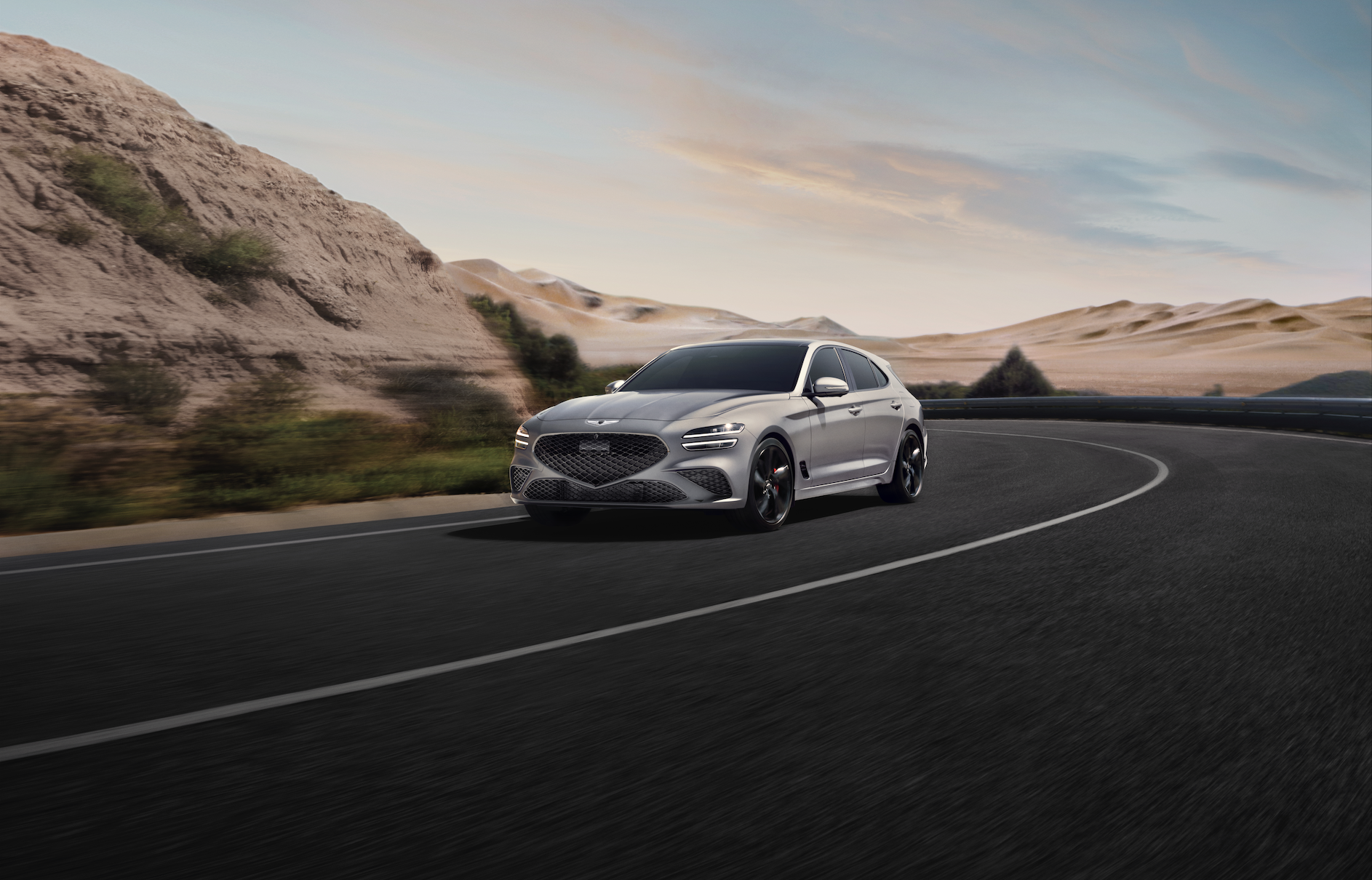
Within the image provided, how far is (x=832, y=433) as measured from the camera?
11227 mm

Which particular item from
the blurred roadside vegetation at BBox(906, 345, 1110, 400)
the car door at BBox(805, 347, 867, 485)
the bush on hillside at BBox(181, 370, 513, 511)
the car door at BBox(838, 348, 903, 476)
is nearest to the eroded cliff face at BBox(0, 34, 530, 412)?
the bush on hillside at BBox(181, 370, 513, 511)

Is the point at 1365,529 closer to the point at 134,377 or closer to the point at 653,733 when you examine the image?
the point at 653,733

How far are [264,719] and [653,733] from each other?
1.47 meters

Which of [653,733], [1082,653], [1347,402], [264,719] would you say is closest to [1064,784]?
[653,733]

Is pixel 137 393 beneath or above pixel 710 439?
above

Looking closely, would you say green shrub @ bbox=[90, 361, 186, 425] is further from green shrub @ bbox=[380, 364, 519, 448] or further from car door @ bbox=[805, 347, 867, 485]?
car door @ bbox=[805, 347, 867, 485]

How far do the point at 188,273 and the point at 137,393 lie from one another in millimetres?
21599

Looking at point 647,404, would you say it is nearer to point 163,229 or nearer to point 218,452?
point 218,452

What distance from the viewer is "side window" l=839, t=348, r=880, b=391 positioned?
12.3 meters

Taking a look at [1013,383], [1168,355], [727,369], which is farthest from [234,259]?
[1168,355]

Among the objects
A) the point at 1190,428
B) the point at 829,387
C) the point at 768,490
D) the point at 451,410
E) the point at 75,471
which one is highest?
the point at 829,387

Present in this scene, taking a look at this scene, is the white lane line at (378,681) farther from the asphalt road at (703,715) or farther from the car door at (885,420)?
the car door at (885,420)

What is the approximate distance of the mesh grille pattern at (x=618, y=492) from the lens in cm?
946

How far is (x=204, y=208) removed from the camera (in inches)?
1517
